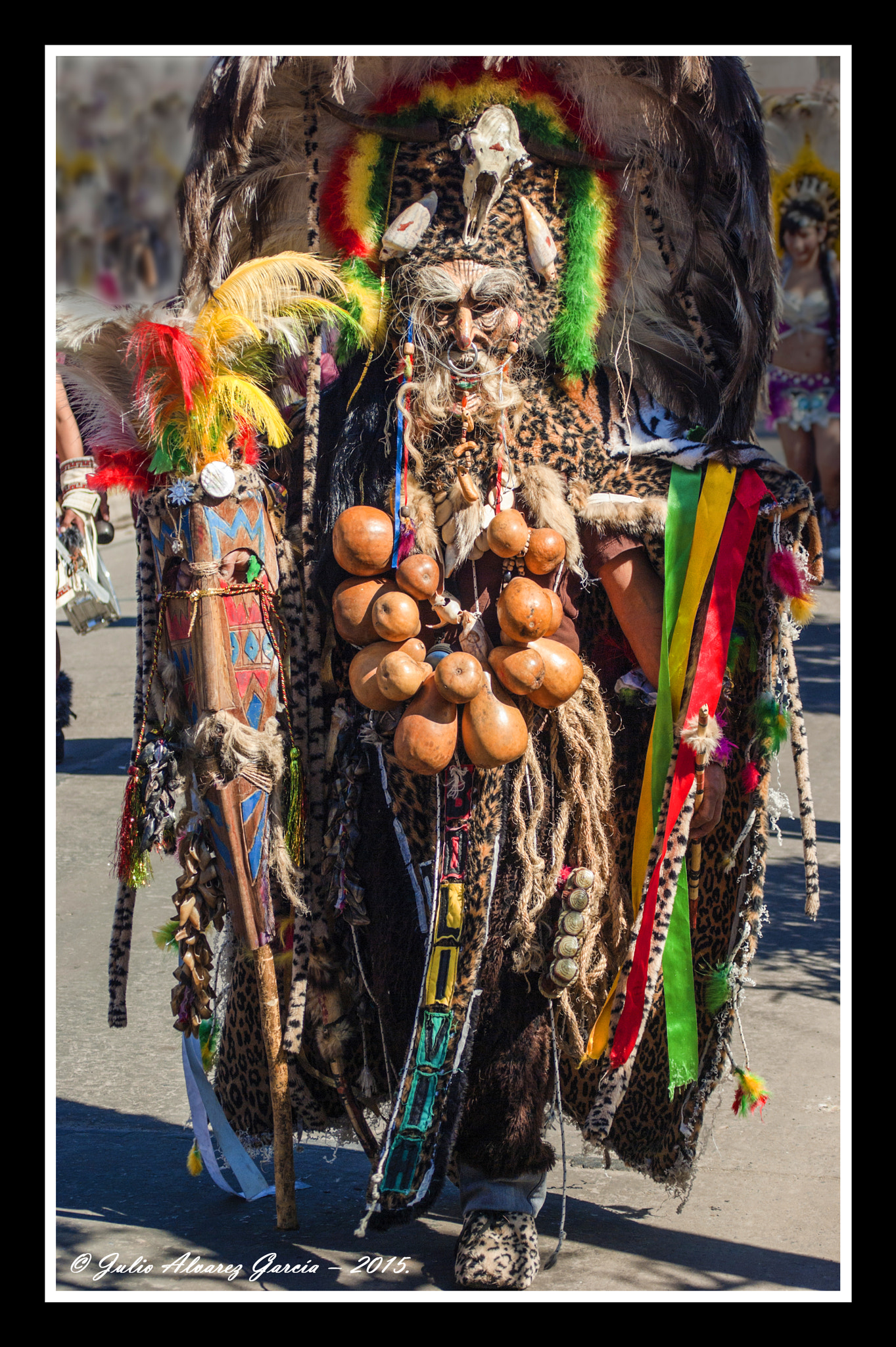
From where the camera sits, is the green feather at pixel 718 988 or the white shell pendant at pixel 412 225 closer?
the white shell pendant at pixel 412 225

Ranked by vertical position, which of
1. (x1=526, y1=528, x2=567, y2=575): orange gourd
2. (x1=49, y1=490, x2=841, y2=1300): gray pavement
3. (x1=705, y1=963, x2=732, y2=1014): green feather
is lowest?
(x1=49, y1=490, x2=841, y2=1300): gray pavement

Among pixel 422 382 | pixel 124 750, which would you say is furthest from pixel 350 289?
pixel 124 750

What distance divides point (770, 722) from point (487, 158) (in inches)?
43.0

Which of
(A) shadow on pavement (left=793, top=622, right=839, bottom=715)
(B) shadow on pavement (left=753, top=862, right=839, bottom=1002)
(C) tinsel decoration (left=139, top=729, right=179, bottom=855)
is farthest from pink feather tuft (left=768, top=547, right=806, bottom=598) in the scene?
(A) shadow on pavement (left=793, top=622, right=839, bottom=715)

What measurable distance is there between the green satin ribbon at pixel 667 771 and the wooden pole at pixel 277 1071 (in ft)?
2.31

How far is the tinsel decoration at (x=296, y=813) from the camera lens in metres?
2.50

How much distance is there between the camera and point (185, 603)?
93.2 inches

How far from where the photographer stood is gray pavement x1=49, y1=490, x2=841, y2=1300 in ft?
8.34

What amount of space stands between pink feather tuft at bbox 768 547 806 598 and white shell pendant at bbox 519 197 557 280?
0.65 m

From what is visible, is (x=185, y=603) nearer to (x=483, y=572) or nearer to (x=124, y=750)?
(x=483, y=572)

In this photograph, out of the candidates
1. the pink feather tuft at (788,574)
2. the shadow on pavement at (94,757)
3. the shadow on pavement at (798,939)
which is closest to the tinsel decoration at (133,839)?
the pink feather tuft at (788,574)

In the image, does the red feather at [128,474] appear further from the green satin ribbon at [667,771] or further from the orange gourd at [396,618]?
the green satin ribbon at [667,771]

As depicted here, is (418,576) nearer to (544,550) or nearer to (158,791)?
(544,550)

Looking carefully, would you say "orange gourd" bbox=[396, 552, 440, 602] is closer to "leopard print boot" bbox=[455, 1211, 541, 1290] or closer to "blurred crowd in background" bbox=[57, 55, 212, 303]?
"blurred crowd in background" bbox=[57, 55, 212, 303]
